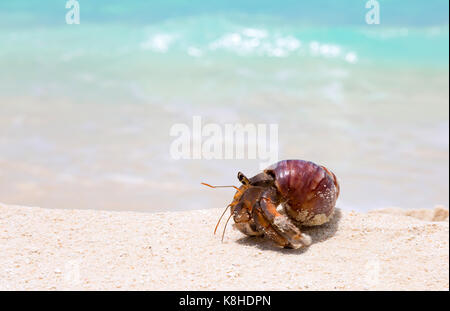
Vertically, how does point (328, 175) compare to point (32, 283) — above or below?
above

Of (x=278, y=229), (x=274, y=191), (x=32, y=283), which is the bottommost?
(x=32, y=283)

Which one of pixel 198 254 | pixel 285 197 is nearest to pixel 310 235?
pixel 285 197

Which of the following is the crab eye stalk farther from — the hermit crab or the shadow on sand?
the shadow on sand

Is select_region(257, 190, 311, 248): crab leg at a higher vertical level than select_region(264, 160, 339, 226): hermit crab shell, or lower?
lower

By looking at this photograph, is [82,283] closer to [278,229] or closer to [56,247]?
[56,247]

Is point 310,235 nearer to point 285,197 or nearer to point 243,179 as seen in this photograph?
point 285,197

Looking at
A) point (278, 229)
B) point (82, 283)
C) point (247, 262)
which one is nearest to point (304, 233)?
point (278, 229)

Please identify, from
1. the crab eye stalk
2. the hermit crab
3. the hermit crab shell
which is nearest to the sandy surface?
the hermit crab
